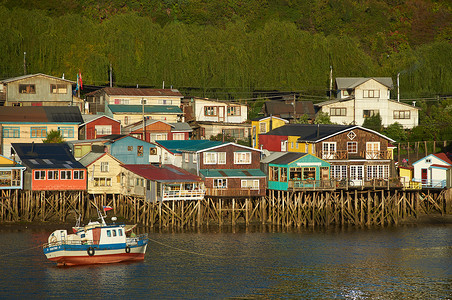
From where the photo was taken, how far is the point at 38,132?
76812 mm

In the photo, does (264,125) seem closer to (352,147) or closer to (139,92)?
(139,92)

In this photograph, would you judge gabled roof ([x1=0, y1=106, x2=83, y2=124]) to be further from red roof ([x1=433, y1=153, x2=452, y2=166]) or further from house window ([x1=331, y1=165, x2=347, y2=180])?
red roof ([x1=433, y1=153, x2=452, y2=166])

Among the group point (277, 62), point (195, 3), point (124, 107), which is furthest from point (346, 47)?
point (124, 107)

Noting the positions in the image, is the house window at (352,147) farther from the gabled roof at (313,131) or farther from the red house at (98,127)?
the red house at (98,127)

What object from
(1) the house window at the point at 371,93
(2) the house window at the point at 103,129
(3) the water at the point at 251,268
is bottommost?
(3) the water at the point at 251,268

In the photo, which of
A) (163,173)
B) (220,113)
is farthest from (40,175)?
(220,113)

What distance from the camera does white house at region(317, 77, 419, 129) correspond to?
90188mm

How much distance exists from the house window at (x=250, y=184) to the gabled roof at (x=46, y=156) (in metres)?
13.6

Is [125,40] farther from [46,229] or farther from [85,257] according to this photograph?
[85,257]

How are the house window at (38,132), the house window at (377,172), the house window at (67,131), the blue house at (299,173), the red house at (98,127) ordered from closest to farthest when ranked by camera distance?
the blue house at (299,173), the house window at (377,172), the house window at (38,132), the house window at (67,131), the red house at (98,127)

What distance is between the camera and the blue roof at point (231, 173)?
6550 cm

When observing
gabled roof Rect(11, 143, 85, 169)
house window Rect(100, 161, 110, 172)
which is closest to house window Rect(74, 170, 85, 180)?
gabled roof Rect(11, 143, 85, 169)

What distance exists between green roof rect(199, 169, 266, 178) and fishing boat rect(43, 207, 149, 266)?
12974 mm

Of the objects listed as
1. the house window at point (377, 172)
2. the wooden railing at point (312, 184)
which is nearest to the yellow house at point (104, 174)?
the wooden railing at point (312, 184)
